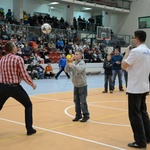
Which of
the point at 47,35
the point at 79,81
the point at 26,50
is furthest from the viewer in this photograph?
the point at 47,35

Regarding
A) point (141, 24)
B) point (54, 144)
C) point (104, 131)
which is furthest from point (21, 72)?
point (141, 24)

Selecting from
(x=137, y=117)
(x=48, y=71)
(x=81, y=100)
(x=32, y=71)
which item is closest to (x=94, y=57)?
(x=48, y=71)

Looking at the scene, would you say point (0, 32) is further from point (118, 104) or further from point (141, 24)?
point (141, 24)

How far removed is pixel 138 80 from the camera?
455cm

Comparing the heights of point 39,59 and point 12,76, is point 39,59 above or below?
below

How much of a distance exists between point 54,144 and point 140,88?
1833 millimetres

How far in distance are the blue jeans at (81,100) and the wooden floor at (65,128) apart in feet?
0.93

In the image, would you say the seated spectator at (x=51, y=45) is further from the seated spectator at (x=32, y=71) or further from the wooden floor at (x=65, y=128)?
the wooden floor at (x=65, y=128)

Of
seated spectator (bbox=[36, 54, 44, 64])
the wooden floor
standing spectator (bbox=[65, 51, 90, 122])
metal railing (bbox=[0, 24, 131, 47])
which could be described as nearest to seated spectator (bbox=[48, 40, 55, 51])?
metal railing (bbox=[0, 24, 131, 47])

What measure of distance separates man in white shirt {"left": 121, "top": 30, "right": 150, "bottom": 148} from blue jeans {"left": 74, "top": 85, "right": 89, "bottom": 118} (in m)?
2.08

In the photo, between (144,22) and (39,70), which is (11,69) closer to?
(39,70)

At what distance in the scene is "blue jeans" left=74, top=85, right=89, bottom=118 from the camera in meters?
6.59

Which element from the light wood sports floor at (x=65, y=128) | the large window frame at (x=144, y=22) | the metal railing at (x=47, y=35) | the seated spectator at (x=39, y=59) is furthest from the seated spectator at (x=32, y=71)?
the large window frame at (x=144, y=22)

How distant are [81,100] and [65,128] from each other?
2.92 feet
